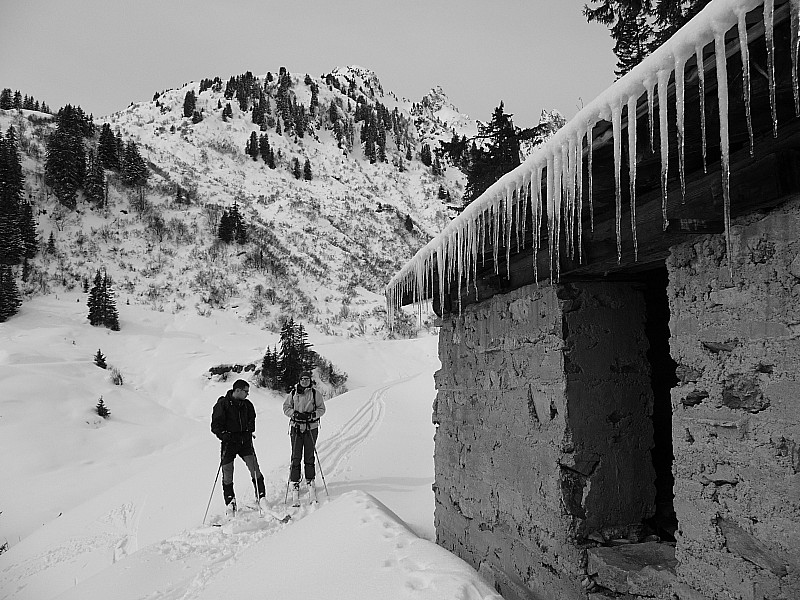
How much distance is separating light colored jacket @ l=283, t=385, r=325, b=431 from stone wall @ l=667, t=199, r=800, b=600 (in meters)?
5.31

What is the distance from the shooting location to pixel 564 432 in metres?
2.89

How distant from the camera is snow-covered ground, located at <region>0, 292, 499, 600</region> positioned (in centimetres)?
370

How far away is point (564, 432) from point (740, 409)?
1.05 m

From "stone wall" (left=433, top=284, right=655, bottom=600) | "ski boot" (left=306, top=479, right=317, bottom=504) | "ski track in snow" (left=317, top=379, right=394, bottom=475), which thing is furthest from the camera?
"ski track in snow" (left=317, top=379, right=394, bottom=475)

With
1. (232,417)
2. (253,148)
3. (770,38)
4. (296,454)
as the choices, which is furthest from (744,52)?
(253,148)

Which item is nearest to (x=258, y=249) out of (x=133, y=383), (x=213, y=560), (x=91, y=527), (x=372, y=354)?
(x=372, y=354)

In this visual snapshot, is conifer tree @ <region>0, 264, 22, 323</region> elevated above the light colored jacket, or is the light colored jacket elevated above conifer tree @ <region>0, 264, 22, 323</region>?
conifer tree @ <region>0, 264, 22, 323</region>

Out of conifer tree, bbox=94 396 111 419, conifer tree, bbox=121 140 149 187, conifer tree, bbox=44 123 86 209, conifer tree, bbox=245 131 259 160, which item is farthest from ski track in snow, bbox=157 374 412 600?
conifer tree, bbox=245 131 259 160

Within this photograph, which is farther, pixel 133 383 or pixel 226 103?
pixel 226 103

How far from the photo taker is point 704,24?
1.38 metres

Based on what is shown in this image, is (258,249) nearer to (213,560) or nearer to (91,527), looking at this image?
(91,527)

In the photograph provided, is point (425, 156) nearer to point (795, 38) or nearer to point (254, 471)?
point (254, 471)

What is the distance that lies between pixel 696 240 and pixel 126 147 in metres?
43.2

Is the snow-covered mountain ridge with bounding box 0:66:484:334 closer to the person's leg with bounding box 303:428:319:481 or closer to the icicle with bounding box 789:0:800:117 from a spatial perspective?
the person's leg with bounding box 303:428:319:481
